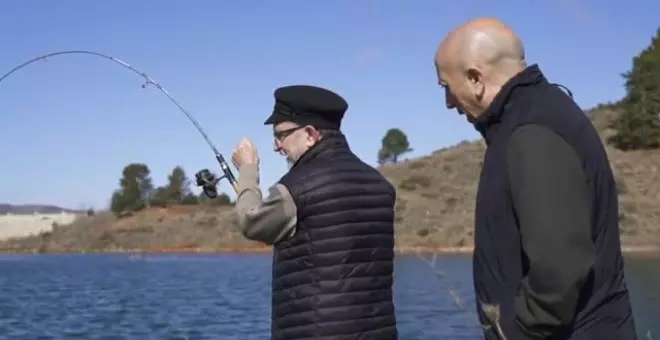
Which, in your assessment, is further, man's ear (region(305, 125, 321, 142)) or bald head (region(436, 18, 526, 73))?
man's ear (region(305, 125, 321, 142))

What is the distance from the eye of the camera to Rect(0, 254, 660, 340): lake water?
59.2 ft

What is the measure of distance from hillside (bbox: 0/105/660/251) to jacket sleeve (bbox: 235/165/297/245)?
137 feet

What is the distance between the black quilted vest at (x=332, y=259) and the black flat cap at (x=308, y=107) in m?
0.09

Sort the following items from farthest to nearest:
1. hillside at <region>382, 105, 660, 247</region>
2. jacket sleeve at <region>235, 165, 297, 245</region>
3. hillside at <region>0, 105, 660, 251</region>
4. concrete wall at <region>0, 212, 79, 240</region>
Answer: concrete wall at <region>0, 212, 79, 240</region>, hillside at <region>0, 105, 660, 251</region>, hillside at <region>382, 105, 660, 247</region>, jacket sleeve at <region>235, 165, 297, 245</region>

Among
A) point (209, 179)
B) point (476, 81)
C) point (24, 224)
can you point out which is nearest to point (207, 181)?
point (209, 179)

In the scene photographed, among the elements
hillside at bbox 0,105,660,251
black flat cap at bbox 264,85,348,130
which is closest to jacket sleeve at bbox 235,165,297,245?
black flat cap at bbox 264,85,348,130

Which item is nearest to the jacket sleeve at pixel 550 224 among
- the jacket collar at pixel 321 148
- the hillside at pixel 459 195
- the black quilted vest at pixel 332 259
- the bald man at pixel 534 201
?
the bald man at pixel 534 201

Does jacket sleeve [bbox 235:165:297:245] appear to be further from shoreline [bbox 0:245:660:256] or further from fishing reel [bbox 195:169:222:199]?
shoreline [bbox 0:245:660:256]

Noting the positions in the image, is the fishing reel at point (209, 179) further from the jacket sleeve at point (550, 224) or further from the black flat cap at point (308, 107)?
the jacket sleeve at point (550, 224)

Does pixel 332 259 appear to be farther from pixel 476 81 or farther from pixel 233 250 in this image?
pixel 233 250

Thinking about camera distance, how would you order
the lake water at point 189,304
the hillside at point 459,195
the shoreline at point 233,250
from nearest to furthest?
the lake water at point 189,304 < the shoreline at point 233,250 < the hillside at point 459,195

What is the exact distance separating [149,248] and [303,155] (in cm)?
5989

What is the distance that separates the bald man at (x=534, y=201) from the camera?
107 inches

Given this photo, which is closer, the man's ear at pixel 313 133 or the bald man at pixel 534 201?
the bald man at pixel 534 201
